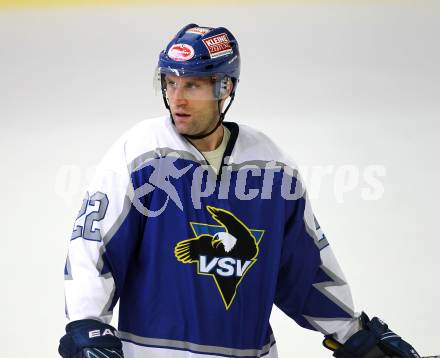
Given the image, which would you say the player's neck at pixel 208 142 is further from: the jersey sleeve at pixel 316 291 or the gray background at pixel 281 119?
the gray background at pixel 281 119

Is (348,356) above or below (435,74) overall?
below

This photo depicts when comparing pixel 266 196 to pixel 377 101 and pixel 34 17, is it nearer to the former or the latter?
pixel 377 101

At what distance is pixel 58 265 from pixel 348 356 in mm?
1415

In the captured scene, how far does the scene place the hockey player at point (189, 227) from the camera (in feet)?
A: 6.73

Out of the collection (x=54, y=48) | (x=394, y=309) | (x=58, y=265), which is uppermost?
(x=54, y=48)

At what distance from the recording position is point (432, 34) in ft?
14.4

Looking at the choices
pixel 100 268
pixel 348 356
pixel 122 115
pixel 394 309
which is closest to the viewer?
pixel 100 268

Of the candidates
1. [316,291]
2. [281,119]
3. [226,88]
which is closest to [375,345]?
[316,291]

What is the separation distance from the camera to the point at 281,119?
13.3 ft

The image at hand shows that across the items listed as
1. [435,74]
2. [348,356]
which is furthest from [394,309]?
[435,74]

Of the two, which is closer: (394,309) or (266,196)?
(266,196)

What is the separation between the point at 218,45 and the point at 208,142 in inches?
8.9

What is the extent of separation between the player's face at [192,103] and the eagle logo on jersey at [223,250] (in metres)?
0.19

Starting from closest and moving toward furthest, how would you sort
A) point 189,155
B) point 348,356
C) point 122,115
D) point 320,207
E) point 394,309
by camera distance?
1. point 189,155
2. point 348,356
3. point 394,309
4. point 320,207
5. point 122,115
